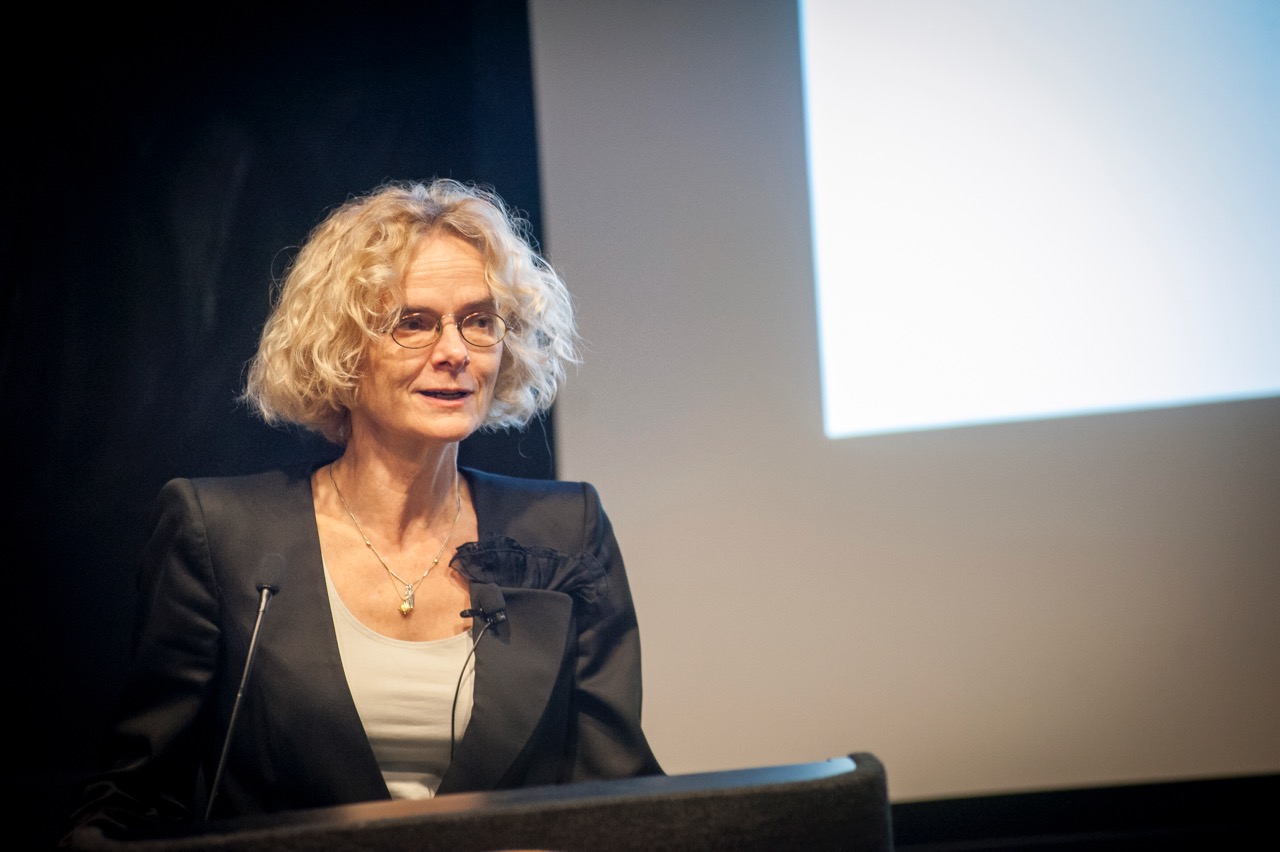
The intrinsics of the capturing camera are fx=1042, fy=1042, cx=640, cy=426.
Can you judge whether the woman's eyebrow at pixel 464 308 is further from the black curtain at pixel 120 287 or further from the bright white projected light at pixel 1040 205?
the bright white projected light at pixel 1040 205

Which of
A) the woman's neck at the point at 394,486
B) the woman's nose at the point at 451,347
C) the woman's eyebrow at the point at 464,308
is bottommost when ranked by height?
the woman's neck at the point at 394,486

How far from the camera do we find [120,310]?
1.99m

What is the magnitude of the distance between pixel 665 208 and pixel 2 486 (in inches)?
58.0

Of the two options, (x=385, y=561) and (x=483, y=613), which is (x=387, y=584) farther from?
(x=483, y=613)

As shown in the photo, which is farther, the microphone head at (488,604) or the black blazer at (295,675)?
the microphone head at (488,604)

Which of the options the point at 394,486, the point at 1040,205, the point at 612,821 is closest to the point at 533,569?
the point at 394,486

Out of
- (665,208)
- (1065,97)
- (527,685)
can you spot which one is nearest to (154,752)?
(527,685)

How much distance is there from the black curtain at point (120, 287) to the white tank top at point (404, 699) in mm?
671

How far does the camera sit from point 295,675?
140 cm

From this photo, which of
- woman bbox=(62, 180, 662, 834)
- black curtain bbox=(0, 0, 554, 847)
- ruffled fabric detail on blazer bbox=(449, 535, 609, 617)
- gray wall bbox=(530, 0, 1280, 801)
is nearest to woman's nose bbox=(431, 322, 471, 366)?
woman bbox=(62, 180, 662, 834)

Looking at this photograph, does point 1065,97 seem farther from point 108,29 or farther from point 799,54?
point 108,29

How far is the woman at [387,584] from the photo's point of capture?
139cm

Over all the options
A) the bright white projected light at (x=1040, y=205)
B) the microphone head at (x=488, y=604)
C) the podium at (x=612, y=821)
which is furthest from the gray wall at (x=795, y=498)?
the podium at (x=612, y=821)

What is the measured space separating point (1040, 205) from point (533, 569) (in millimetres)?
1550
